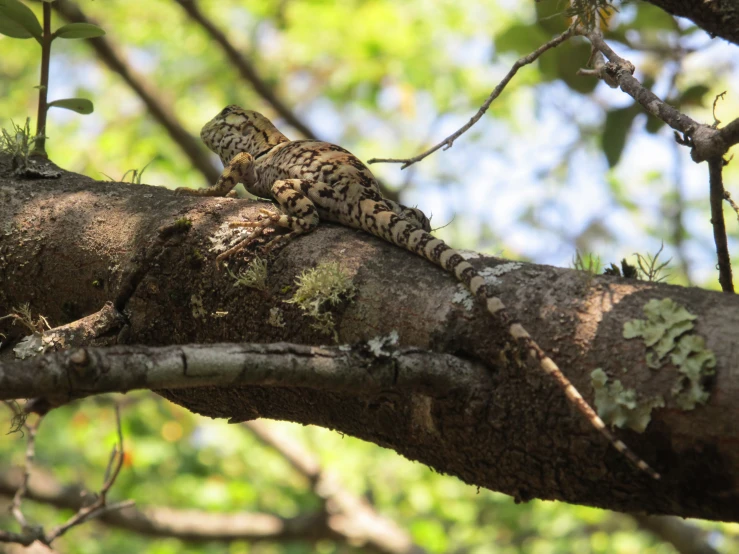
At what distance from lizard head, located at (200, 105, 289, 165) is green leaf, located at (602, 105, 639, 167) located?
218 centimetres

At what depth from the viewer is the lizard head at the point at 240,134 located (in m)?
5.07

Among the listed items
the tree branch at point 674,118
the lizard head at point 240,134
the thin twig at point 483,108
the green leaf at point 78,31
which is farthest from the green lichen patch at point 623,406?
the lizard head at point 240,134

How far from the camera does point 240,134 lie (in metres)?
5.23

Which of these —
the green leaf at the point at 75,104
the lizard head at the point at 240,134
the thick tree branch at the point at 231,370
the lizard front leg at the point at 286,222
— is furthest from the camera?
the lizard head at the point at 240,134

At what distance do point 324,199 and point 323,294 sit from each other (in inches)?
52.0

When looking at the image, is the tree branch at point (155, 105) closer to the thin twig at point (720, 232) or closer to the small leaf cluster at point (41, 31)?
the small leaf cluster at point (41, 31)

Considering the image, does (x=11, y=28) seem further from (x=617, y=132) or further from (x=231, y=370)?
(x=617, y=132)

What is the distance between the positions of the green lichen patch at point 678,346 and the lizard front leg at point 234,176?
2822 mm

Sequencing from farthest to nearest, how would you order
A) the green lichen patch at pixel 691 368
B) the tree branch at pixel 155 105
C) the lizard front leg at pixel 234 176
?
the tree branch at pixel 155 105 → the lizard front leg at pixel 234 176 → the green lichen patch at pixel 691 368

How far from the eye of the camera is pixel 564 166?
10109mm

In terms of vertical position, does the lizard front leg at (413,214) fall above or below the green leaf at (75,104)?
below

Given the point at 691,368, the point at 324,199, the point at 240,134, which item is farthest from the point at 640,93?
the point at 240,134

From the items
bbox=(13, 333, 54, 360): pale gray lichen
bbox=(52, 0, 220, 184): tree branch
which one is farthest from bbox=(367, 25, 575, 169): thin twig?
bbox=(52, 0, 220, 184): tree branch

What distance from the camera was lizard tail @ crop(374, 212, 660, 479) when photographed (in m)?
1.86
